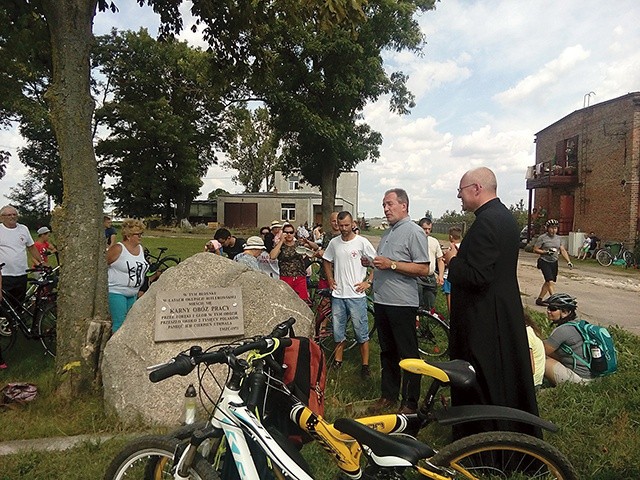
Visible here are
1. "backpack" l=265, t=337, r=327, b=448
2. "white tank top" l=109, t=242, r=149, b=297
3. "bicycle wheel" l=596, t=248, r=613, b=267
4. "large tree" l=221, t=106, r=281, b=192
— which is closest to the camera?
"backpack" l=265, t=337, r=327, b=448

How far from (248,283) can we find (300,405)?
2.60 meters

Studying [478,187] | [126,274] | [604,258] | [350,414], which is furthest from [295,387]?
[604,258]

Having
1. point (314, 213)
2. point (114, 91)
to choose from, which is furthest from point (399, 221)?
point (314, 213)

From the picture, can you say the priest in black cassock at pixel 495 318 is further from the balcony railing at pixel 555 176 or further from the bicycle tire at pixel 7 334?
the balcony railing at pixel 555 176

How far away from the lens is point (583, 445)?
396 centimetres

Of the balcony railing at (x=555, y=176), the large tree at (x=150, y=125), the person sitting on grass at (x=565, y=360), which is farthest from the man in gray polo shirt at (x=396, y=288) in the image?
the large tree at (x=150, y=125)

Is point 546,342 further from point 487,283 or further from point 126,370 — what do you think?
point 126,370

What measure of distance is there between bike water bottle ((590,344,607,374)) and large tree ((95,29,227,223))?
1203 inches

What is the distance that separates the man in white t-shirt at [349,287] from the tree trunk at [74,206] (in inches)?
99.5

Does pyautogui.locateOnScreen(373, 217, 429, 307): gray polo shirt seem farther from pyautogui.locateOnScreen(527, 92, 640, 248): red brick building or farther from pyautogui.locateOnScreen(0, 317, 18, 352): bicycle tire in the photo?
pyautogui.locateOnScreen(527, 92, 640, 248): red brick building

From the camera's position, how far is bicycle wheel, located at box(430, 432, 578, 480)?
2492 millimetres

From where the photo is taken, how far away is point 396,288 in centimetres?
468

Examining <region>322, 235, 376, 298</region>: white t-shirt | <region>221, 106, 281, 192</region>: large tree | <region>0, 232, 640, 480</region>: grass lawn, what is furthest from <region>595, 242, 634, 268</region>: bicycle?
<region>221, 106, 281, 192</region>: large tree

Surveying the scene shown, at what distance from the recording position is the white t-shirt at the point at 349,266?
19.0 ft
